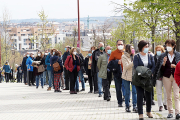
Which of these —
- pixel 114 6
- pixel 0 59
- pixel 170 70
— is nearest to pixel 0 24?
pixel 0 59

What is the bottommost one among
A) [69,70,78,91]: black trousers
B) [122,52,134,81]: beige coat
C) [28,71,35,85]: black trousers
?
[28,71,35,85]: black trousers

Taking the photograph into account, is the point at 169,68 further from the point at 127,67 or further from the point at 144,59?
the point at 127,67

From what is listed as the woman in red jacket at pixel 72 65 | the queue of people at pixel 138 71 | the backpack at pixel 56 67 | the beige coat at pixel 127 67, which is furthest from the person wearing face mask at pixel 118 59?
the backpack at pixel 56 67

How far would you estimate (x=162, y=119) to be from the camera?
8.65m

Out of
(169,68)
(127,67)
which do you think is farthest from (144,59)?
(127,67)

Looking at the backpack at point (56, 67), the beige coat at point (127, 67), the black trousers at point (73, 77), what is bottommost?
the black trousers at point (73, 77)

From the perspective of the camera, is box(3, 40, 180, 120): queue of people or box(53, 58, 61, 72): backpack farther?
box(53, 58, 61, 72): backpack

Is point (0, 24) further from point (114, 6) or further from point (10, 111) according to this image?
point (10, 111)

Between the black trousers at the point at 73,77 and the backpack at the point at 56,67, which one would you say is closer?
the black trousers at the point at 73,77

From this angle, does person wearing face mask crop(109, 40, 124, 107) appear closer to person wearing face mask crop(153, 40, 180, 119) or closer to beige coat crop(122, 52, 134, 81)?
beige coat crop(122, 52, 134, 81)

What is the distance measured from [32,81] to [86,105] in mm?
11922

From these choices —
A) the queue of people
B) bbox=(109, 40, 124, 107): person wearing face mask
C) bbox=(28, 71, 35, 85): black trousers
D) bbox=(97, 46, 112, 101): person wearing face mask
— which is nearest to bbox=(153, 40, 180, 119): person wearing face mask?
the queue of people

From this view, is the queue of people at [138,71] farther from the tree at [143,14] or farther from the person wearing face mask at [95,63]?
the tree at [143,14]

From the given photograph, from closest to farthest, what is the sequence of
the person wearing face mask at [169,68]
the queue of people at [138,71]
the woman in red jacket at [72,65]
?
the queue of people at [138,71] → the person wearing face mask at [169,68] → the woman in red jacket at [72,65]
